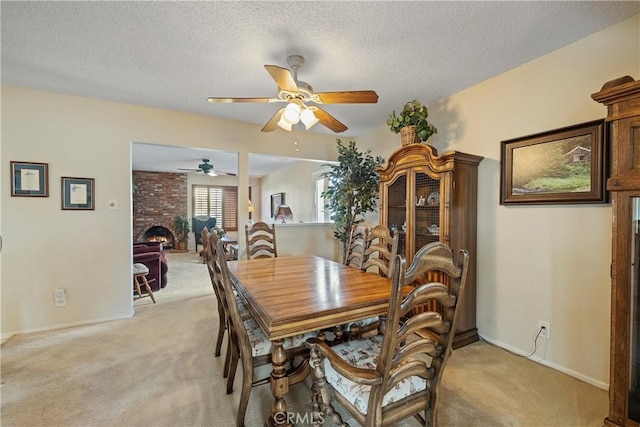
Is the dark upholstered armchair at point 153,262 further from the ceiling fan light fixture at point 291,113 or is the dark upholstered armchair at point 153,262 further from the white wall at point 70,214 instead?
the ceiling fan light fixture at point 291,113

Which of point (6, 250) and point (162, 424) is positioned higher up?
point (6, 250)

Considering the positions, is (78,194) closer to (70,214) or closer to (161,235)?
(70,214)

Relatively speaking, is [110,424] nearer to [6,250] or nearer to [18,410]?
[18,410]

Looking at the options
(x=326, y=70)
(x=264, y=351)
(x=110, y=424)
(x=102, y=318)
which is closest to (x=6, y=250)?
(x=102, y=318)

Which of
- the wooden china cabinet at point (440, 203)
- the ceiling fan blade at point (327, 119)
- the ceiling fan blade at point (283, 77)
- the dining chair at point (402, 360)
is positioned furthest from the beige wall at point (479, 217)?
the ceiling fan blade at point (283, 77)

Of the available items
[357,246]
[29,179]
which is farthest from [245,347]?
[29,179]

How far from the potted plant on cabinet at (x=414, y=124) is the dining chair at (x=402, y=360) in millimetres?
Result: 1825

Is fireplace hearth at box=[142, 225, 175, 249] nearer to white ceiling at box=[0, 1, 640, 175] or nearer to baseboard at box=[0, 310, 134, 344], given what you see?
baseboard at box=[0, 310, 134, 344]

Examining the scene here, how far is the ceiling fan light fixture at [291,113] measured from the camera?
1.96m

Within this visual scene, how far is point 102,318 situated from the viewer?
2.96m

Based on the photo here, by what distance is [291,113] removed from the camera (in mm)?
1990

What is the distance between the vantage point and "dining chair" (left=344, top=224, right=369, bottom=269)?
91.2 inches

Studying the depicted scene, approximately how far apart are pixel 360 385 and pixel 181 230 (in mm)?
7940

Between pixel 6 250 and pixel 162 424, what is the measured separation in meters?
2.58
